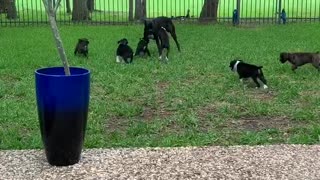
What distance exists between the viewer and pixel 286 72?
1043 cm

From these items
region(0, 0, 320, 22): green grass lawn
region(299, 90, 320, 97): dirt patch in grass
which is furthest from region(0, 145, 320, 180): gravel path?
region(0, 0, 320, 22): green grass lawn

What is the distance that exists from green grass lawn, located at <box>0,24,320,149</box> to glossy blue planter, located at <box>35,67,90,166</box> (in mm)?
794

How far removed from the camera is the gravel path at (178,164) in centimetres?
489

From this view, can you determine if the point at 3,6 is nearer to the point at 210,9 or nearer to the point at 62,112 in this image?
the point at 210,9

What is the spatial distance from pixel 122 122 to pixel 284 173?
105 inches

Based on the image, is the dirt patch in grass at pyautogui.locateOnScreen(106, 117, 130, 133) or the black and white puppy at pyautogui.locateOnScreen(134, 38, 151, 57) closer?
the dirt patch in grass at pyautogui.locateOnScreen(106, 117, 130, 133)

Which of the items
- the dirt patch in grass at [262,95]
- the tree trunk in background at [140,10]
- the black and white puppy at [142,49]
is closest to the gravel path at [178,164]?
the dirt patch in grass at [262,95]

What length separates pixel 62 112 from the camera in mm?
4980

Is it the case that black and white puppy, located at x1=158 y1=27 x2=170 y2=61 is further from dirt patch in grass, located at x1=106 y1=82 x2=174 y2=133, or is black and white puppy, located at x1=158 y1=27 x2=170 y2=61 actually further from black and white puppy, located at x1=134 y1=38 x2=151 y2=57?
dirt patch in grass, located at x1=106 y1=82 x2=174 y2=133

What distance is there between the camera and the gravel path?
4895 mm

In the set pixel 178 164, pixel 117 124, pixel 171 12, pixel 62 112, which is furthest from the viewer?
pixel 171 12

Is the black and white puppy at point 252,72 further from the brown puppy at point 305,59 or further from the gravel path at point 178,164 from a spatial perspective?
the gravel path at point 178,164

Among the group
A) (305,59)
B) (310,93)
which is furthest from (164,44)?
(310,93)

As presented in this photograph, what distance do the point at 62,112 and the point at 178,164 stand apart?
1.13 metres
